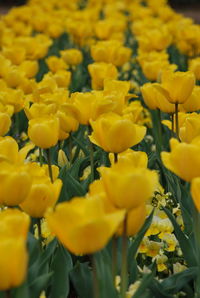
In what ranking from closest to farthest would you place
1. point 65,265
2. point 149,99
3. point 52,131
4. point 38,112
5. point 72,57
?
point 65,265 < point 52,131 < point 38,112 < point 149,99 < point 72,57

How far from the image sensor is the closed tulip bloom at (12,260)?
1.16 m

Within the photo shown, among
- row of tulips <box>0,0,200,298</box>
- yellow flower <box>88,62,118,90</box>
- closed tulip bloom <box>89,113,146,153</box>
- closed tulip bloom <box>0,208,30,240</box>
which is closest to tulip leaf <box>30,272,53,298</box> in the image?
row of tulips <box>0,0,200,298</box>

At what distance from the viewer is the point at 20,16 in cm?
788

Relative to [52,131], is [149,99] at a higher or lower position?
lower

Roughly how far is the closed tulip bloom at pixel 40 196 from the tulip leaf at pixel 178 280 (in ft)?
1.44

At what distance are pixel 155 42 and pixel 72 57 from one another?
0.69 metres

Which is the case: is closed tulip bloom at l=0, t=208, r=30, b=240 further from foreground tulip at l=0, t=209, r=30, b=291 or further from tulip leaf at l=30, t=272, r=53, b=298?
tulip leaf at l=30, t=272, r=53, b=298

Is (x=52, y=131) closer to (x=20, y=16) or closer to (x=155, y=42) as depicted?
(x=155, y=42)

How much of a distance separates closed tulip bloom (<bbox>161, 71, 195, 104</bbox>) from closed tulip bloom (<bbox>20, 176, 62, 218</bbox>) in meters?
1.06

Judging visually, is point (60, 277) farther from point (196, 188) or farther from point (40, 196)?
point (196, 188)

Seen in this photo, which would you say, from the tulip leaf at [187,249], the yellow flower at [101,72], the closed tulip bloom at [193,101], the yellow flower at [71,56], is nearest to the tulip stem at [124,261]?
the tulip leaf at [187,249]

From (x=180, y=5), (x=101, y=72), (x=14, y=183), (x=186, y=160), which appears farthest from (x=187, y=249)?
(x=180, y=5)

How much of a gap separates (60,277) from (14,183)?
1.36ft

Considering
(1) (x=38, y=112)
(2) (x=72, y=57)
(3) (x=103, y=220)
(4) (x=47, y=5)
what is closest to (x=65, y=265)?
(3) (x=103, y=220)
